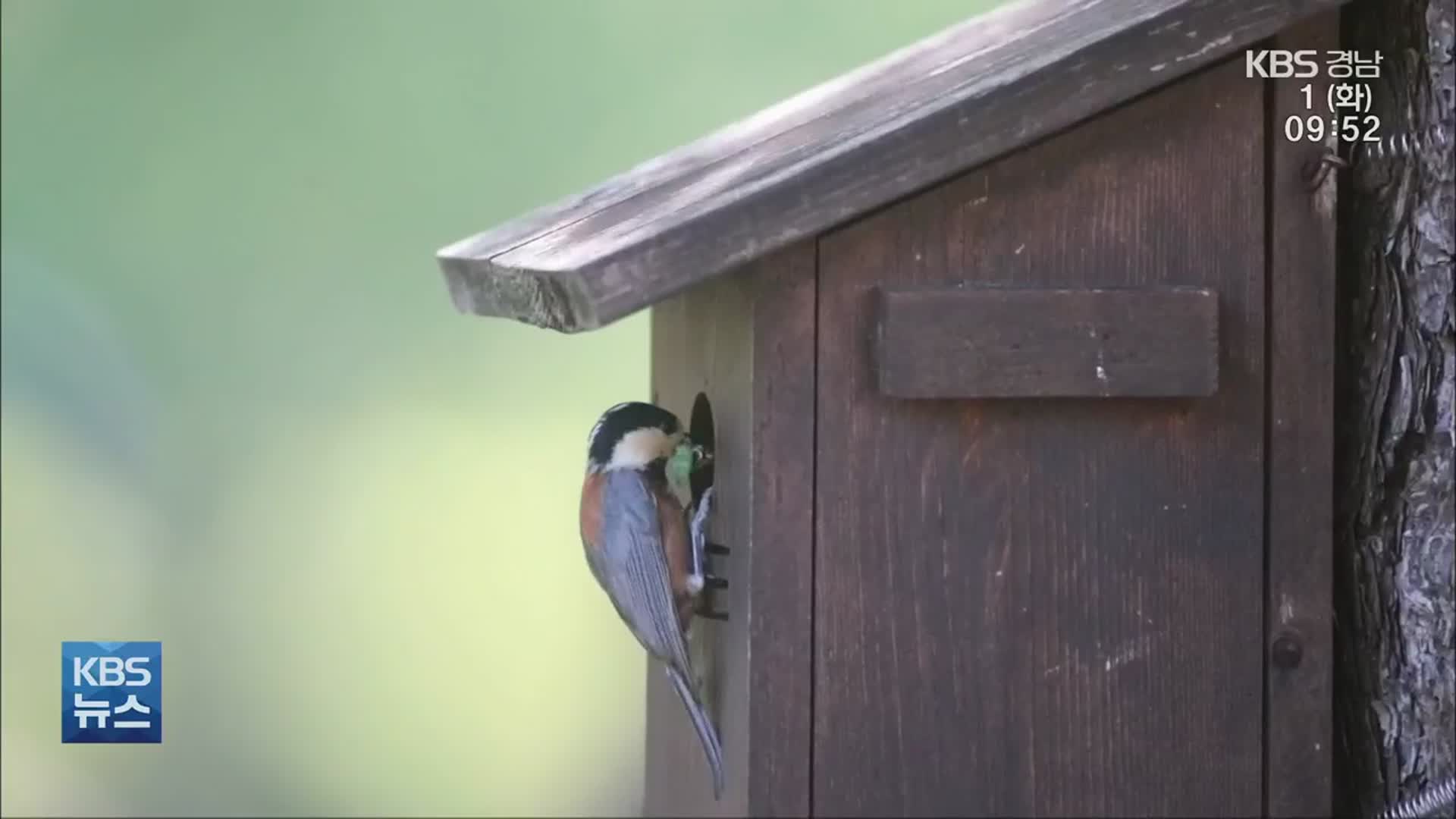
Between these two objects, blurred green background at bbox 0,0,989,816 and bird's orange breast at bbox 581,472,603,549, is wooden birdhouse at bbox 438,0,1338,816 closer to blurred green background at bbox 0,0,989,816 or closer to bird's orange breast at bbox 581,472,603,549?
bird's orange breast at bbox 581,472,603,549

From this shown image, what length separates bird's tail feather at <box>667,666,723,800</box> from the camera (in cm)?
178

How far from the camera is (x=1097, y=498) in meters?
→ 1.64

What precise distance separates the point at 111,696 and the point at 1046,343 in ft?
3.42

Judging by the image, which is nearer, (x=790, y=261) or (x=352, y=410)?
(x=790, y=261)

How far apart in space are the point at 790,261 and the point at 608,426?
26.6 inches

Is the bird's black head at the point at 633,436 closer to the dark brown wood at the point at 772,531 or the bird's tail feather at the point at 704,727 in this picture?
the bird's tail feather at the point at 704,727

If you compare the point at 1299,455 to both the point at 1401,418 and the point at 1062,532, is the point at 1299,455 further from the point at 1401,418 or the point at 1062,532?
the point at 1062,532

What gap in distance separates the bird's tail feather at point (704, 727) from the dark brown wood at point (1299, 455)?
0.51 m

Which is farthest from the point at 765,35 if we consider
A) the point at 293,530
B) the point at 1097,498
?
the point at 1097,498

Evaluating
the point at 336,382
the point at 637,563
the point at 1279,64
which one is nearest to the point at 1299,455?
the point at 1279,64

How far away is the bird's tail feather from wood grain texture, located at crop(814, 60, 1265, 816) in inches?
6.9

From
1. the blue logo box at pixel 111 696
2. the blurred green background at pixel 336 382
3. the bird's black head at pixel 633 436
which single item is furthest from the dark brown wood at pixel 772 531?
the blurred green background at pixel 336 382

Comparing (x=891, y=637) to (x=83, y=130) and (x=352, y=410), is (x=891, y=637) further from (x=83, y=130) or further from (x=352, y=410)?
(x=83, y=130)

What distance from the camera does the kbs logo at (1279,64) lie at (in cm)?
165
